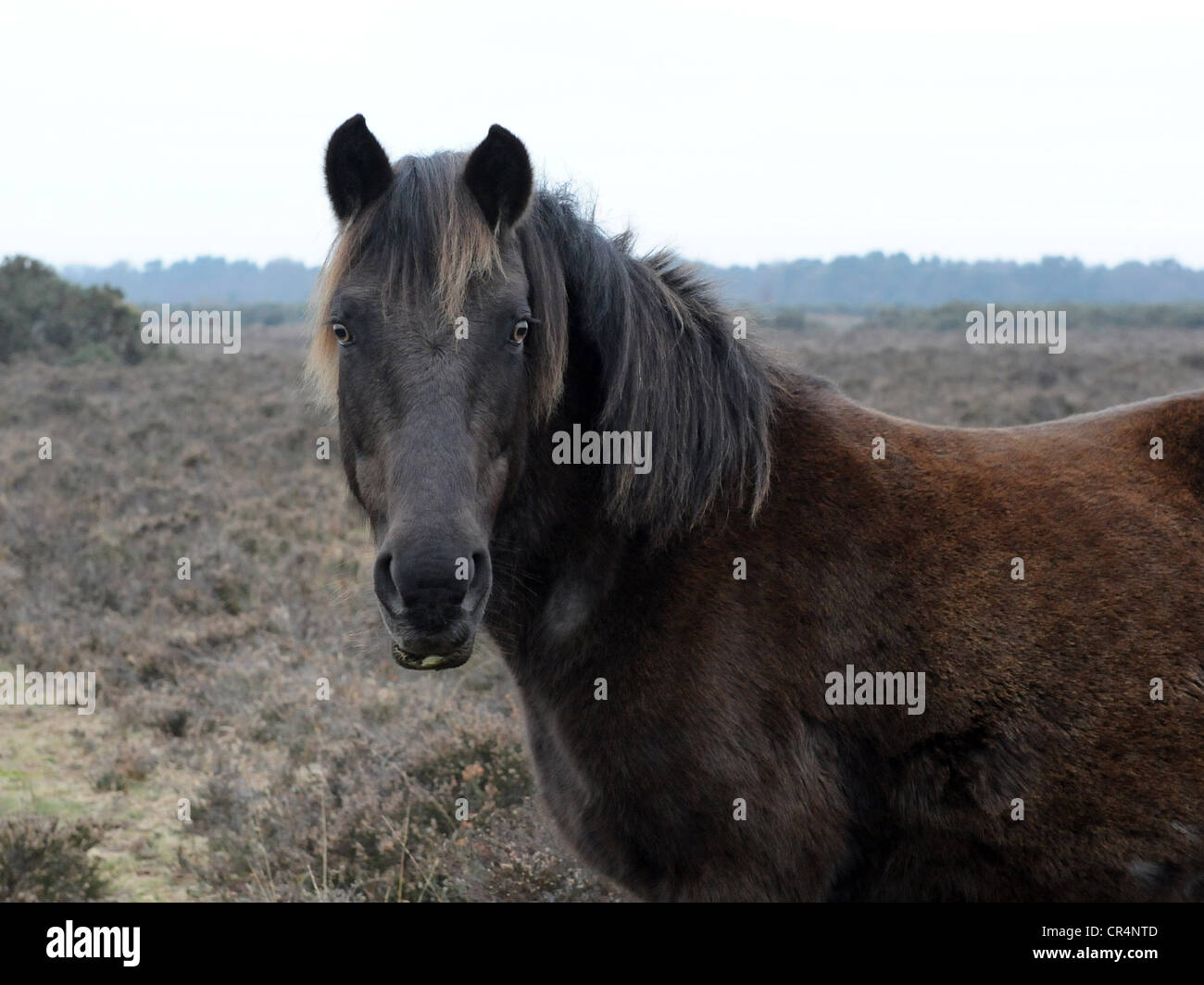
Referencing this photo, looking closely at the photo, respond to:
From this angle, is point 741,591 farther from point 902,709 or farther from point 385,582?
point 385,582

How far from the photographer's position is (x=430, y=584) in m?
2.25

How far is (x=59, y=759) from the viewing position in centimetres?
639

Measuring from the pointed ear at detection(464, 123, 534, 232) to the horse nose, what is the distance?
0.93 meters

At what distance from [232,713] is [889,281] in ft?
472

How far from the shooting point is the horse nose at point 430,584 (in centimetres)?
224

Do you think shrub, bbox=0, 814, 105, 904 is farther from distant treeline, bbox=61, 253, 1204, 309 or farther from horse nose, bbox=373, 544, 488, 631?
distant treeline, bbox=61, 253, 1204, 309

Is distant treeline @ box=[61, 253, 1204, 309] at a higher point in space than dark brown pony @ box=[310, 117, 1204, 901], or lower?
higher

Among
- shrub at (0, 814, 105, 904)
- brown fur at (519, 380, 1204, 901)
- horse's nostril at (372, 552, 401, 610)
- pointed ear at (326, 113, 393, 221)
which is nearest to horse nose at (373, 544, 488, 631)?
horse's nostril at (372, 552, 401, 610)

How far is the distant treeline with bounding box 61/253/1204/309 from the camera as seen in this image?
423ft

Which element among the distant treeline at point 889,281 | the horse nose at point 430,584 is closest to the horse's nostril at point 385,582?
the horse nose at point 430,584

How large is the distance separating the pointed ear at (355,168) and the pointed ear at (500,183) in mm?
244
